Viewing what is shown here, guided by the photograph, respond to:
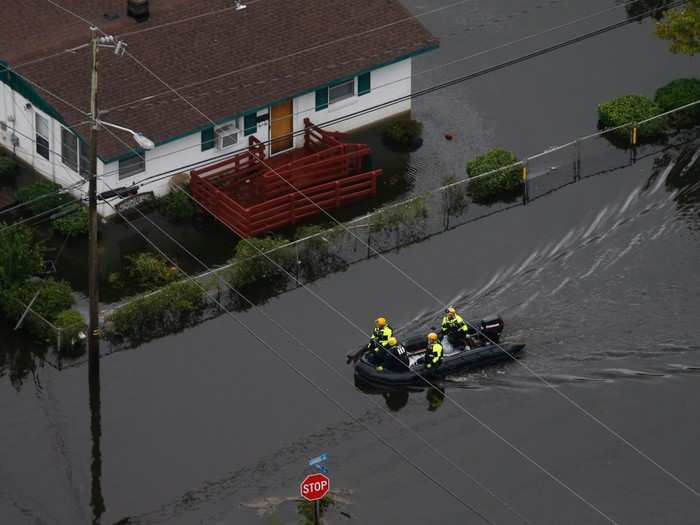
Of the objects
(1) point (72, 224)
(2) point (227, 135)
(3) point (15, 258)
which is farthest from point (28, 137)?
(3) point (15, 258)

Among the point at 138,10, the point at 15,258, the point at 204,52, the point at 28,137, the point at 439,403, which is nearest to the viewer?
the point at 439,403

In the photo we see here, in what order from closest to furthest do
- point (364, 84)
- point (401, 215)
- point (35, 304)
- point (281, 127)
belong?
point (35, 304) < point (401, 215) < point (281, 127) < point (364, 84)

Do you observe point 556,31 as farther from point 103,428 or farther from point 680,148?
point 103,428

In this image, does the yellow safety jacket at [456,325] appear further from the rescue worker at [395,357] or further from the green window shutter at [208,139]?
the green window shutter at [208,139]

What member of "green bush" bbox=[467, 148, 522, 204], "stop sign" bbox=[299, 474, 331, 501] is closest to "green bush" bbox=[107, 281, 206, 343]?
"stop sign" bbox=[299, 474, 331, 501]

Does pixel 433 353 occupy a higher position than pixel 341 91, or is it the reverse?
pixel 341 91

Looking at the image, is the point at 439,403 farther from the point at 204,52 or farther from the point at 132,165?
the point at 204,52

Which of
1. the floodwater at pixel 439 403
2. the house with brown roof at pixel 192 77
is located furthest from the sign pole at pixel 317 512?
the house with brown roof at pixel 192 77
